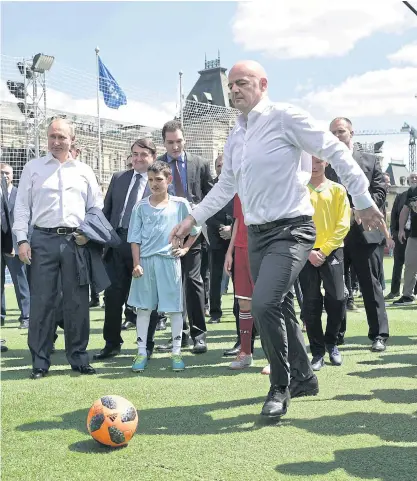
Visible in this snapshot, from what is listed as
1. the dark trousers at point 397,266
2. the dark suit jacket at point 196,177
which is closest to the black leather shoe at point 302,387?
the dark suit jacket at point 196,177

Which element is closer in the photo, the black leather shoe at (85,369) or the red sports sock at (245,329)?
the black leather shoe at (85,369)

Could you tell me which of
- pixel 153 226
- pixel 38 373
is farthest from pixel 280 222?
pixel 38 373

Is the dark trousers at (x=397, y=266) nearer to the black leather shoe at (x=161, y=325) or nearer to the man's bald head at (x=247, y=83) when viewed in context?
the black leather shoe at (x=161, y=325)

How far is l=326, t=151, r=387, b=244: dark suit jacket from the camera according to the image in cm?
677

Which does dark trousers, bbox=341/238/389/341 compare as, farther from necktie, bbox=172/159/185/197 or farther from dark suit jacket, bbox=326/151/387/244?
necktie, bbox=172/159/185/197

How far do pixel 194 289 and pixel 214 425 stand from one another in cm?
301

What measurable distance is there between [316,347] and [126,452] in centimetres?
270

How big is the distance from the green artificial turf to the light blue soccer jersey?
113cm

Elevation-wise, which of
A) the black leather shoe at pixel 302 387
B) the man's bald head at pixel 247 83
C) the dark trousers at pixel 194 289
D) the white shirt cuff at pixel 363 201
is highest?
the man's bald head at pixel 247 83

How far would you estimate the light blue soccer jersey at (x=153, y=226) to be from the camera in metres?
6.39

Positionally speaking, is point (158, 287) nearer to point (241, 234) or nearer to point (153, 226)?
point (153, 226)

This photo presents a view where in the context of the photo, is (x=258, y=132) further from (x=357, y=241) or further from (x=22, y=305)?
(x=22, y=305)

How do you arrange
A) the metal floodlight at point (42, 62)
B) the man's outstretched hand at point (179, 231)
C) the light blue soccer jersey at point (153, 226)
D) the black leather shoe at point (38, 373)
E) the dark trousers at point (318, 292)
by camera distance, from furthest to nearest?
1. the metal floodlight at point (42, 62)
2. the light blue soccer jersey at point (153, 226)
3. the dark trousers at point (318, 292)
4. the black leather shoe at point (38, 373)
5. the man's outstretched hand at point (179, 231)

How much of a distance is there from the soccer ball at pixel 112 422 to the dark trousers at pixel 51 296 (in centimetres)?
226
